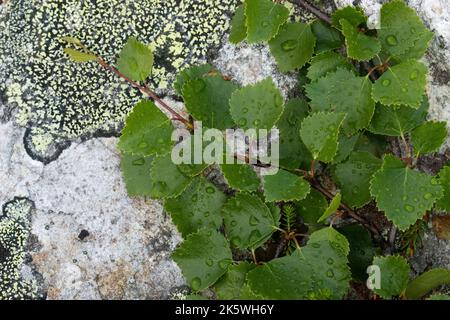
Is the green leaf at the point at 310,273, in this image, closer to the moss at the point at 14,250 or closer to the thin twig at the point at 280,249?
the thin twig at the point at 280,249

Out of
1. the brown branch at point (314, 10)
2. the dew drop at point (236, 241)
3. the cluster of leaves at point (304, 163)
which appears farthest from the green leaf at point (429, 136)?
the dew drop at point (236, 241)

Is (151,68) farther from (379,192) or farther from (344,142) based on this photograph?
(379,192)

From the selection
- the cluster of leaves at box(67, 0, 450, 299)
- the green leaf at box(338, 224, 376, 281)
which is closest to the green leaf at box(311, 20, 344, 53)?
the cluster of leaves at box(67, 0, 450, 299)

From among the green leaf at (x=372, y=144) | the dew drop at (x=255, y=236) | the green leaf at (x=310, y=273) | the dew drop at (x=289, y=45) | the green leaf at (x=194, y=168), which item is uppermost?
the dew drop at (x=289, y=45)

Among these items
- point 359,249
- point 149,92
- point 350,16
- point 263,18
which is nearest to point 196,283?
point 359,249

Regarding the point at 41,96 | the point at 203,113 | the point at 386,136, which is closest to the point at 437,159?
the point at 386,136

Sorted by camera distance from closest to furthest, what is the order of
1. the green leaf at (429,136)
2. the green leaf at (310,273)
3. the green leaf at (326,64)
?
the green leaf at (310,273) < the green leaf at (429,136) < the green leaf at (326,64)
